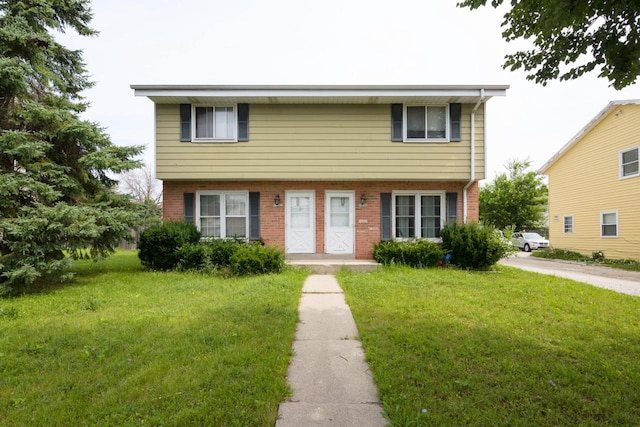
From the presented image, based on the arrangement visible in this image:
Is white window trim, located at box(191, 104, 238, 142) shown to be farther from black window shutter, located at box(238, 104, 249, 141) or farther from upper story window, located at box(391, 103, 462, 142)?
upper story window, located at box(391, 103, 462, 142)

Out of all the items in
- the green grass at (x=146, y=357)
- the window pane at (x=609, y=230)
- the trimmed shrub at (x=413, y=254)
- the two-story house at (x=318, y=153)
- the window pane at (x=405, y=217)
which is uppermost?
the two-story house at (x=318, y=153)

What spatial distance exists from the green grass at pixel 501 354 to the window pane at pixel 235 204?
5.30m

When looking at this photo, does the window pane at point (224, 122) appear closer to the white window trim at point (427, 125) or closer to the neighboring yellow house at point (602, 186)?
the white window trim at point (427, 125)

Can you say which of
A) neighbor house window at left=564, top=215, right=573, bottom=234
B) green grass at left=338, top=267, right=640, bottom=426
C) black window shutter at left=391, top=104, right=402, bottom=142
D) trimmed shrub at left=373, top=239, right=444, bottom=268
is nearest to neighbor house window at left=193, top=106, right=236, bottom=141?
black window shutter at left=391, top=104, right=402, bottom=142

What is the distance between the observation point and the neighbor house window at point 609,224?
1402 cm

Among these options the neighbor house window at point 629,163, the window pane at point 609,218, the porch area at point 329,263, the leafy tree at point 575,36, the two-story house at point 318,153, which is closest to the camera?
the leafy tree at point 575,36

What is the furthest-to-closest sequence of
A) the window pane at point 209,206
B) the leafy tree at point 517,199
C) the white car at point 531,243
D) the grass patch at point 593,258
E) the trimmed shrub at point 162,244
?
the leafy tree at point 517,199 → the white car at point 531,243 → the grass patch at point 593,258 → the window pane at point 209,206 → the trimmed shrub at point 162,244

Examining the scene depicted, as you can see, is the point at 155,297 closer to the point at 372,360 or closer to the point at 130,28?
the point at 372,360

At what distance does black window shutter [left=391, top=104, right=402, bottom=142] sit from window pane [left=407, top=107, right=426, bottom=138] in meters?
0.36

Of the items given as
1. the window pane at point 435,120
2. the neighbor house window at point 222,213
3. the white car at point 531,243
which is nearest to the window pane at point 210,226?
the neighbor house window at point 222,213

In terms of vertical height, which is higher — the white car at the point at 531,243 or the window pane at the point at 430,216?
the window pane at the point at 430,216

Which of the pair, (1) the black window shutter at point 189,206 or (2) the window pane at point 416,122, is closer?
(2) the window pane at point 416,122

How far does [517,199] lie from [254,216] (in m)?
25.0

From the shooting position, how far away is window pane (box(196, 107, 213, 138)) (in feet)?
32.9
